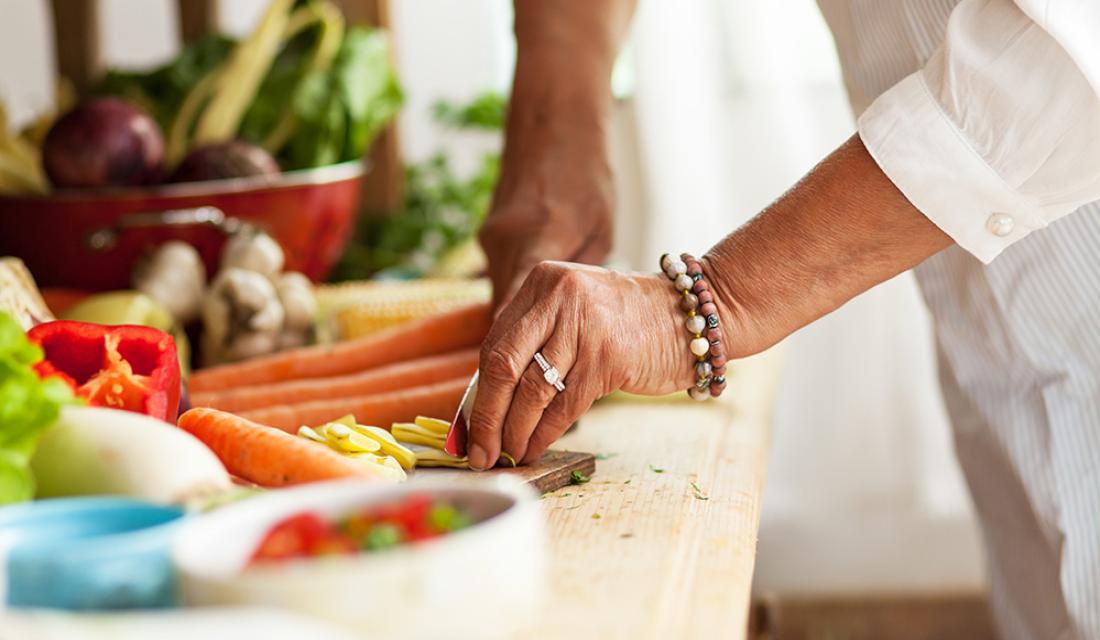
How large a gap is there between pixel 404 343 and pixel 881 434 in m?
1.41

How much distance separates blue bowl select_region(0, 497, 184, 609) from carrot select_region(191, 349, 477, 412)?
2.12 ft

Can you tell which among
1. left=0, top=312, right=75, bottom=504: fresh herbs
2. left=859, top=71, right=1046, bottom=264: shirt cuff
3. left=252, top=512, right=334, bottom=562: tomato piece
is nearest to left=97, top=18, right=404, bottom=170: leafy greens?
left=859, top=71, right=1046, bottom=264: shirt cuff

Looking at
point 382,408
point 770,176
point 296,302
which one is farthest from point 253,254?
point 770,176

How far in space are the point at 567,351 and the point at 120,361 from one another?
31cm

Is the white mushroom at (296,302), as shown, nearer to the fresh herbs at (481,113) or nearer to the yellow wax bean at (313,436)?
the yellow wax bean at (313,436)

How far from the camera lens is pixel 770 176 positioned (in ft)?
8.31

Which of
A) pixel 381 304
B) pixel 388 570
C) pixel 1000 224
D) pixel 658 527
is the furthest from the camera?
pixel 381 304

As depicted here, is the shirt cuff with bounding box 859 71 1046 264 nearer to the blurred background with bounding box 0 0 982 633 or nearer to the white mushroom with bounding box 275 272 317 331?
the white mushroom with bounding box 275 272 317 331

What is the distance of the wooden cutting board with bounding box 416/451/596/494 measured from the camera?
937 millimetres

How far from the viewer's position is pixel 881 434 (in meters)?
2.55

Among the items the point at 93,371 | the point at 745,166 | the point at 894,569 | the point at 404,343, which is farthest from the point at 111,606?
the point at 894,569

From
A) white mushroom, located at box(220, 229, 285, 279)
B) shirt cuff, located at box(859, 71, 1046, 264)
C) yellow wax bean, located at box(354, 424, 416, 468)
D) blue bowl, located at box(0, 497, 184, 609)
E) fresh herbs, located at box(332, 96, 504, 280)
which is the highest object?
shirt cuff, located at box(859, 71, 1046, 264)

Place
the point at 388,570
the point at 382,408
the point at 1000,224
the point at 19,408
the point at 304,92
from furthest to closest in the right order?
the point at 304,92
the point at 382,408
the point at 1000,224
the point at 19,408
the point at 388,570

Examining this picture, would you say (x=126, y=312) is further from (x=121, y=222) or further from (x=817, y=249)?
(x=817, y=249)
